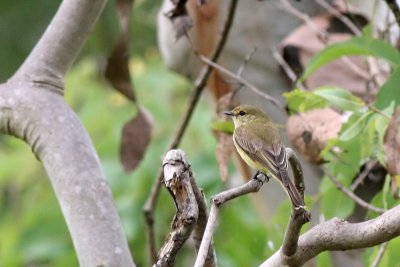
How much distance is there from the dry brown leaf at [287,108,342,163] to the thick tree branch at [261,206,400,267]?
795mm

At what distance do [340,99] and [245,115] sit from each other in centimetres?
34

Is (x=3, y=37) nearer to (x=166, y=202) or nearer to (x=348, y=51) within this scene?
(x=166, y=202)

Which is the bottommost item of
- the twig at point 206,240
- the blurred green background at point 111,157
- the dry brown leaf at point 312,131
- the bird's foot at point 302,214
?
the blurred green background at point 111,157

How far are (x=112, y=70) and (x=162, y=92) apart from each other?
7.26ft

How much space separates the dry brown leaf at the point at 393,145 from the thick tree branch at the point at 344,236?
533mm

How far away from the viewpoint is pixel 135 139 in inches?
119

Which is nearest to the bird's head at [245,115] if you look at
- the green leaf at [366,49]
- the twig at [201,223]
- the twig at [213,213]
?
the green leaf at [366,49]

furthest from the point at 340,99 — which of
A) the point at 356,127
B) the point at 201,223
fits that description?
the point at 201,223

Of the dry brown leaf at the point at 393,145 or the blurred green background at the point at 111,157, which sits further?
the blurred green background at the point at 111,157

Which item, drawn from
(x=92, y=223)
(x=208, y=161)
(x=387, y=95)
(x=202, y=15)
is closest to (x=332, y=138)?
(x=387, y=95)

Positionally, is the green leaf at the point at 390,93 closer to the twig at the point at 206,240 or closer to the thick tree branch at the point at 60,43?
the thick tree branch at the point at 60,43

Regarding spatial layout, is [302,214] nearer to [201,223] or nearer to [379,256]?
[201,223]

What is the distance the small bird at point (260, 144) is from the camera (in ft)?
7.66

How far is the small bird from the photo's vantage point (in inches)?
91.9
